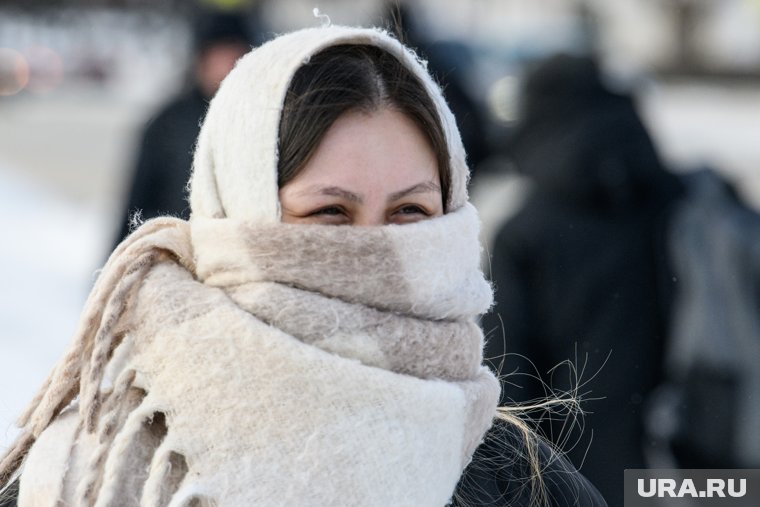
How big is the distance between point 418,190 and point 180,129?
12.1 feet

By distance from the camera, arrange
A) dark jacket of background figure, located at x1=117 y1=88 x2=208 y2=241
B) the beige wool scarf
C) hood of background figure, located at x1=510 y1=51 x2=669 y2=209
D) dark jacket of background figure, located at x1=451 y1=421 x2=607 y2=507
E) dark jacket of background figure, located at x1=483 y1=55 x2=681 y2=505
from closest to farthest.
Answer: the beige wool scarf → dark jacket of background figure, located at x1=451 y1=421 x2=607 y2=507 → dark jacket of background figure, located at x1=483 y1=55 x2=681 y2=505 → hood of background figure, located at x1=510 y1=51 x2=669 y2=209 → dark jacket of background figure, located at x1=117 y1=88 x2=208 y2=241

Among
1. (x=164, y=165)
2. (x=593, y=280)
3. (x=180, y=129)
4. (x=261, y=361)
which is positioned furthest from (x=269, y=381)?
(x=180, y=129)

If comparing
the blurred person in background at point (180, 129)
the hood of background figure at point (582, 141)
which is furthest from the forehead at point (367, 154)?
the blurred person in background at point (180, 129)

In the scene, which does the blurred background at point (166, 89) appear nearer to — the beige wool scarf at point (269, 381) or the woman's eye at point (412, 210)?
Result: the beige wool scarf at point (269, 381)

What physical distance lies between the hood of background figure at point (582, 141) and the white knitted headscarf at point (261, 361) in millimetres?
2387

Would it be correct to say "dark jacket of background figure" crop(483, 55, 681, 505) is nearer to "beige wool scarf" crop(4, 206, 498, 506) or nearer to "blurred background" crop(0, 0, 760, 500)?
"blurred background" crop(0, 0, 760, 500)

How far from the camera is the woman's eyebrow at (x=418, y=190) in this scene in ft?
5.99

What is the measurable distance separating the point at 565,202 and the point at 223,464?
2.74 meters

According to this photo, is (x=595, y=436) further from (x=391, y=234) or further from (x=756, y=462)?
(x=391, y=234)

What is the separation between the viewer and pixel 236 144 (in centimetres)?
184

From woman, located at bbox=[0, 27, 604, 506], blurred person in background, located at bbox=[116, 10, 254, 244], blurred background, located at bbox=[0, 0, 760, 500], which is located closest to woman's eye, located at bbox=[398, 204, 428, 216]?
woman, located at bbox=[0, 27, 604, 506]

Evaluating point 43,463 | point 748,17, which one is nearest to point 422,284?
point 43,463

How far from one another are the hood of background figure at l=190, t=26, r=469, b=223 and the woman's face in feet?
0.15

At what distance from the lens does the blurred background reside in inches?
262
